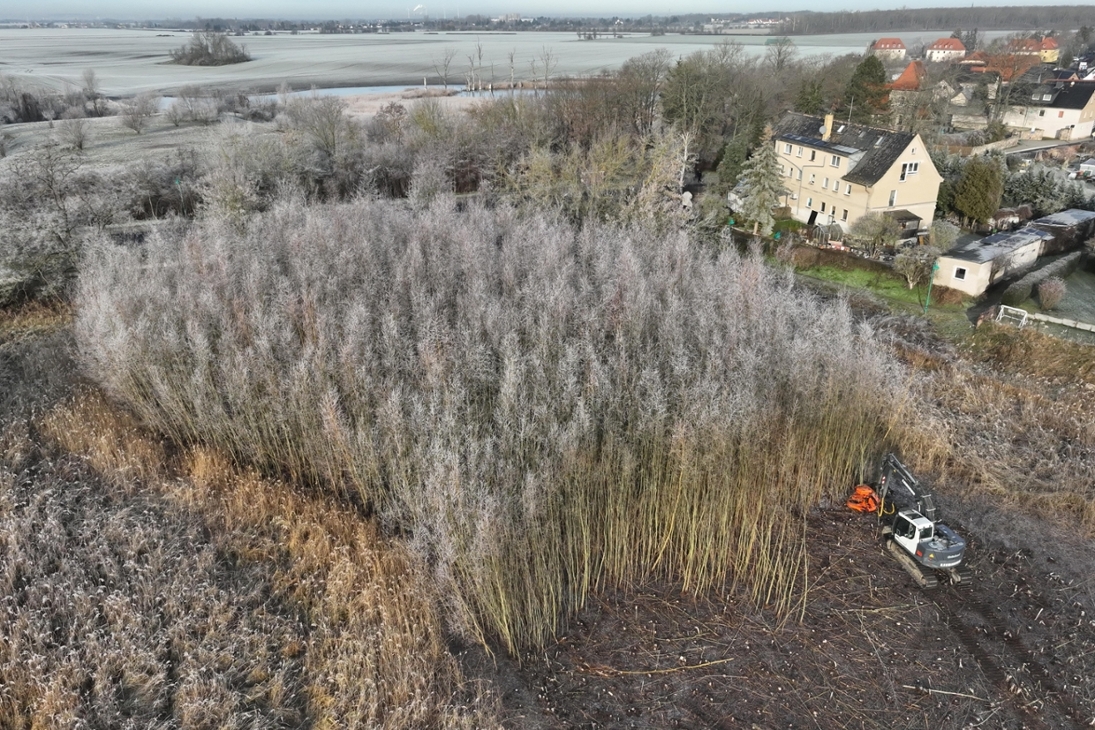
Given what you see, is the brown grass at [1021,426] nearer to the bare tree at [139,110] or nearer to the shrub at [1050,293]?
the shrub at [1050,293]

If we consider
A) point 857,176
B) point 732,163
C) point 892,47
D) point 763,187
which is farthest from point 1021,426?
point 892,47

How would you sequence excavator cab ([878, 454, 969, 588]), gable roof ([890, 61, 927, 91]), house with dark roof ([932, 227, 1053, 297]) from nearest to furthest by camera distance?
excavator cab ([878, 454, 969, 588]), house with dark roof ([932, 227, 1053, 297]), gable roof ([890, 61, 927, 91])

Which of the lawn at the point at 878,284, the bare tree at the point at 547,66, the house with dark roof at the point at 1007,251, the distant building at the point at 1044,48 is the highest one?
the distant building at the point at 1044,48

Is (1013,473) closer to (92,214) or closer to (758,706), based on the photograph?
(758,706)

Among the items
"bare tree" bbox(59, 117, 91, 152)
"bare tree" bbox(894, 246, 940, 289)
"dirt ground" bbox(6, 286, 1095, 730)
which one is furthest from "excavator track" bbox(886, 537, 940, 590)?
"bare tree" bbox(59, 117, 91, 152)

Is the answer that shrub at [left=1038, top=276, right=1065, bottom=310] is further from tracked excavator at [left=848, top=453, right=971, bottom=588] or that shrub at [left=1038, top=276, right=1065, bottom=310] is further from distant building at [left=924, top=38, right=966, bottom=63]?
distant building at [left=924, top=38, right=966, bottom=63]

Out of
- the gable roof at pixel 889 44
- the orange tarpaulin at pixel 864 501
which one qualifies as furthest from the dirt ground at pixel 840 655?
the gable roof at pixel 889 44

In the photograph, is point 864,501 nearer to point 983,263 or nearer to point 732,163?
point 983,263
